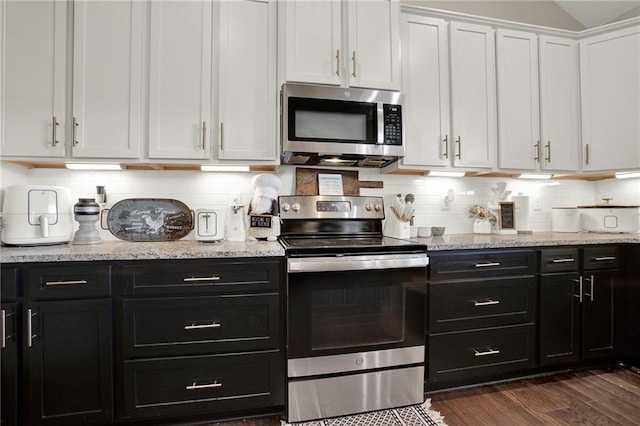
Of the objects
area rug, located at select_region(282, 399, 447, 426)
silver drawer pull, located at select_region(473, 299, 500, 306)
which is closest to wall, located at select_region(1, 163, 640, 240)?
silver drawer pull, located at select_region(473, 299, 500, 306)

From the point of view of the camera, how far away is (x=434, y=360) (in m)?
1.76

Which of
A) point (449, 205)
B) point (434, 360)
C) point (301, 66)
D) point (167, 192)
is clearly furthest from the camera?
point (449, 205)

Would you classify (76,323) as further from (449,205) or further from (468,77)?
(468,77)

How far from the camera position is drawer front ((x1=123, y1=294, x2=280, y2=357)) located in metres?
1.46

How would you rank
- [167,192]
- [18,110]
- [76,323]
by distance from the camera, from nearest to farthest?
[76,323] < [18,110] < [167,192]

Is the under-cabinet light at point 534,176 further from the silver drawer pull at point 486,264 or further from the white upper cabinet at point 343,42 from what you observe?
the white upper cabinet at point 343,42

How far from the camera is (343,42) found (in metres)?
1.97

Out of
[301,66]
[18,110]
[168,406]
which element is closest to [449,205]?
[301,66]

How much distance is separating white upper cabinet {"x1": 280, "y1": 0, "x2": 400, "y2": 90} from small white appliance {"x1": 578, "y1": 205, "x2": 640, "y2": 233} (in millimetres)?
1965

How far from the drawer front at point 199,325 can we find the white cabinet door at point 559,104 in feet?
7.70

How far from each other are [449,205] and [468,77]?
37.9 inches

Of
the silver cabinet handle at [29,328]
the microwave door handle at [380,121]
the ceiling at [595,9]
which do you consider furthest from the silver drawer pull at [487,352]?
the ceiling at [595,9]

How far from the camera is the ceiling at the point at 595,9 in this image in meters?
2.70

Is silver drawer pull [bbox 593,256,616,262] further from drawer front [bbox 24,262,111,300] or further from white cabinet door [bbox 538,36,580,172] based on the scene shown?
drawer front [bbox 24,262,111,300]
